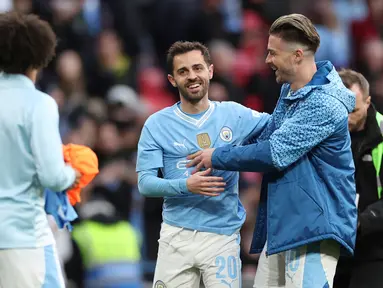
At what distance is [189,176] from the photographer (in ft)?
18.1

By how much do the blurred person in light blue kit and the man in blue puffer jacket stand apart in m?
0.94

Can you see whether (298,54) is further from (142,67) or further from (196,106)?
(142,67)

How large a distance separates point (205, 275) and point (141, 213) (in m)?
3.37

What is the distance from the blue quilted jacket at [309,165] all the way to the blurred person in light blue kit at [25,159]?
38.9 inches

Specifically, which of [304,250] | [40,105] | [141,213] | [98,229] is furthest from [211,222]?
[141,213]

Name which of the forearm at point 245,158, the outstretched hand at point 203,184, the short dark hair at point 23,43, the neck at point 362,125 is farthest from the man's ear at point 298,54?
the short dark hair at point 23,43

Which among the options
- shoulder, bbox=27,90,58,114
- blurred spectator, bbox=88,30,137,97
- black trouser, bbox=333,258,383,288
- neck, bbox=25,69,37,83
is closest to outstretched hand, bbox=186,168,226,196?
shoulder, bbox=27,90,58,114

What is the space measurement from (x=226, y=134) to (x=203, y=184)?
47 cm

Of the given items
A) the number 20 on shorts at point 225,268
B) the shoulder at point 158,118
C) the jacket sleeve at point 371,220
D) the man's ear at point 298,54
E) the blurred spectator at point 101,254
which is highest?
the man's ear at point 298,54

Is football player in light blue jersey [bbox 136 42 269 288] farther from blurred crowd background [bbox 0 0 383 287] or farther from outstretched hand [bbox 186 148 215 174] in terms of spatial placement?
blurred crowd background [bbox 0 0 383 287]

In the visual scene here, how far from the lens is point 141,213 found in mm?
8883

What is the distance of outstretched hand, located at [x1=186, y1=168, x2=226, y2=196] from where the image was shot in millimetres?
5293

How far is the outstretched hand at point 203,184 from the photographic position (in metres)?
5.29

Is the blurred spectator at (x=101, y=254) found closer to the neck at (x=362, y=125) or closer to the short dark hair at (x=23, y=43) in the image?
the neck at (x=362, y=125)
